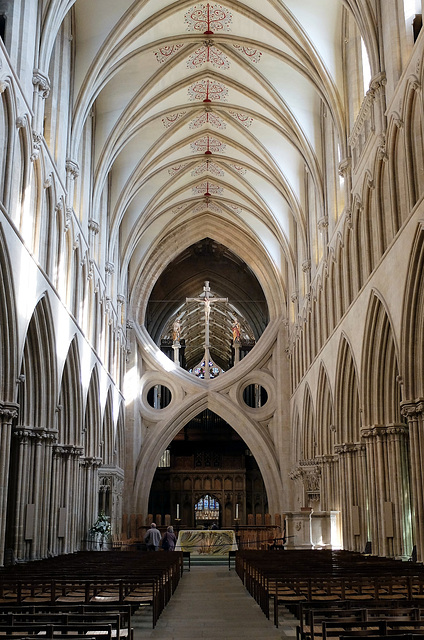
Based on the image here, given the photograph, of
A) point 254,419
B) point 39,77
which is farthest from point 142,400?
point 39,77

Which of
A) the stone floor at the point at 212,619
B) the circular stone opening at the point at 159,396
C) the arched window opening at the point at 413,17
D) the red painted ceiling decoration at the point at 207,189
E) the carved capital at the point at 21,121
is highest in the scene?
the red painted ceiling decoration at the point at 207,189

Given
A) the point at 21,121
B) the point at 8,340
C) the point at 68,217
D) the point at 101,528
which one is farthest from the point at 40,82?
the point at 101,528

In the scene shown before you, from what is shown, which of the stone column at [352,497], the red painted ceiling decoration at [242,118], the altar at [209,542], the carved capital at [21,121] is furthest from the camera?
the red painted ceiling decoration at [242,118]

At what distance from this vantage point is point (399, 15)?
16.3 meters

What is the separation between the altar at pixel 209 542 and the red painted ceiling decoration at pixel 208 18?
1687 cm

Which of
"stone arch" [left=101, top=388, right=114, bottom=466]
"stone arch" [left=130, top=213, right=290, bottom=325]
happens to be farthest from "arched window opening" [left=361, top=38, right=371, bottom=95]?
"stone arch" [left=130, top=213, right=290, bottom=325]

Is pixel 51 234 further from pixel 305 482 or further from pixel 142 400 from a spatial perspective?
pixel 142 400

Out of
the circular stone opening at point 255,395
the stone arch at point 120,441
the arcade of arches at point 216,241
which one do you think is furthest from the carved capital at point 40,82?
the circular stone opening at point 255,395

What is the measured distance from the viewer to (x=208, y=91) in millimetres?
27844

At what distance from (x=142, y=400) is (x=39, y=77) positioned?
20900 millimetres

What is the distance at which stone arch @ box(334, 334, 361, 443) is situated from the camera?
72.4 feet

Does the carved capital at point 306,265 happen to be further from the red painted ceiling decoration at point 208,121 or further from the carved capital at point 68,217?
the carved capital at point 68,217

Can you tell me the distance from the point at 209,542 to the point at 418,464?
13833 millimetres

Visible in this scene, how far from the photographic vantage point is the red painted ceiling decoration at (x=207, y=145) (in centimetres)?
3105
